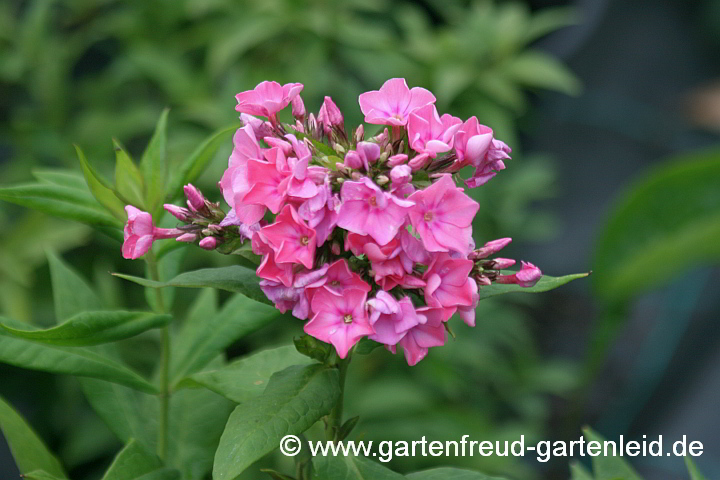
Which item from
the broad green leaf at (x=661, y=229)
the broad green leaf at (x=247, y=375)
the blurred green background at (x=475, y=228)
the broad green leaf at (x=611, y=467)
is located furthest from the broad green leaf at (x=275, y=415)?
the broad green leaf at (x=661, y=229)

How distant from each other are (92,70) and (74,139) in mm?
645

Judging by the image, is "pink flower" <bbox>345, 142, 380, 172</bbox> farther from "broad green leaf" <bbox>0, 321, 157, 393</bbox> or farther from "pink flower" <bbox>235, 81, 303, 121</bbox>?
"broad green leaf" <bbox>0, 321, 157, 393</bbox>

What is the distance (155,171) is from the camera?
104 centimetres

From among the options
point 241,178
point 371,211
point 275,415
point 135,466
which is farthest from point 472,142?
point 135,466

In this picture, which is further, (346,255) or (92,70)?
(92,70)

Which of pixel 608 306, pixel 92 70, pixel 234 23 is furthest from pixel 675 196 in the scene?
pixel 92 70

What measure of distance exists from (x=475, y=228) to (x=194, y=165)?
1.47 metres

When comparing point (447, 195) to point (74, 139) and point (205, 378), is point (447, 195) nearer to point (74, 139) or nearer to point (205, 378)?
point (205, 378)

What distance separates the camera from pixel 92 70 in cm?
271

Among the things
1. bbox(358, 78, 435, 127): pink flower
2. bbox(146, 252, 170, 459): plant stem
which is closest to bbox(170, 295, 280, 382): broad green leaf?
bbox(146, 252, 170, 459): plant stem

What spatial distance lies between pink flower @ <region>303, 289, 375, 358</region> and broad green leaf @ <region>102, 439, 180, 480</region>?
0.34 m

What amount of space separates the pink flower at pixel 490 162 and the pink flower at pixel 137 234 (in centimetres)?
39

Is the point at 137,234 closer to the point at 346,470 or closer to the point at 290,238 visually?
the point at 290,238

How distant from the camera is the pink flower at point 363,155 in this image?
2.63 feet
